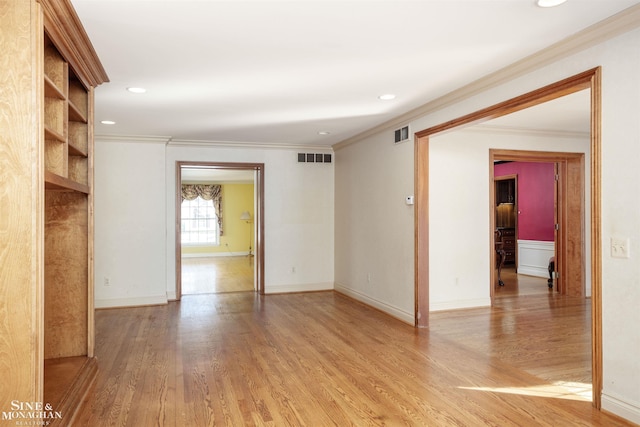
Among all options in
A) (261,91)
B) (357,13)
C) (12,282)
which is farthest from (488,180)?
(12,282)

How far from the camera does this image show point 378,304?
5742 mm

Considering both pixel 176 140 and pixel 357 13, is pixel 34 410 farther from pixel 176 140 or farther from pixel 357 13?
pixel 176 140

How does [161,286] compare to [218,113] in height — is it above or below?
below

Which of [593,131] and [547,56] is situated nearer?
[593,131]

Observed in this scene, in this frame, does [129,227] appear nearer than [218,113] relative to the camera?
No

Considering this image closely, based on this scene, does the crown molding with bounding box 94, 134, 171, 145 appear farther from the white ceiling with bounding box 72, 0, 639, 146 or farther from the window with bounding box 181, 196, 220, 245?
the window with bounding box 181, 196, 220, 245

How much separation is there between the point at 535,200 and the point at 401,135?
16.3 ft

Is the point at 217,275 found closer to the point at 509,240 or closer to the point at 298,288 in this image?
the point at 298,288

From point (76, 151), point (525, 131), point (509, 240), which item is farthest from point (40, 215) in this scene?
point (509, 240)

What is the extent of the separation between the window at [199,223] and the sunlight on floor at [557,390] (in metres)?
11.0

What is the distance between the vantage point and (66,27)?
2.52m

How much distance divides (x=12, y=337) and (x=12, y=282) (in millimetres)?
251

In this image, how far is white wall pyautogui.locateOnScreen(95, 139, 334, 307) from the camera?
6.08 m

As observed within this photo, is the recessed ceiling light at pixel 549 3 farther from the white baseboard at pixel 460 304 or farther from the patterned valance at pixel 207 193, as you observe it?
the patterned valance at pixel 207 193
